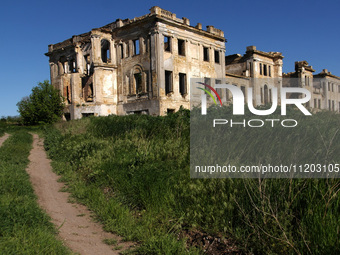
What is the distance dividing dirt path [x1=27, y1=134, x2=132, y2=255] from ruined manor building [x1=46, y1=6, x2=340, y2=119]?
57.4ft

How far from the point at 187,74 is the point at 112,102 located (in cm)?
768

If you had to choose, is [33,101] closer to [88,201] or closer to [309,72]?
[88,201]

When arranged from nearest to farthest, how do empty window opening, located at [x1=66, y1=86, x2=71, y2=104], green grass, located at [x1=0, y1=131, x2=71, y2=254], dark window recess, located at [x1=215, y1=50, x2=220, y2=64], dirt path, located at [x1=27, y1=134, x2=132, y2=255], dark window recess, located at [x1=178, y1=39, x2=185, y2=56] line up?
green grass, located at [x1=0, y1=131, x2=71, y2=254]
dirt path, located at [x1=27, y1=134, x2=132, y2=255]
dark window recess, located at [x1=178, y1=39, x2=185, y2=56]
dark window recess, located at [x1=215, y1=50, x2=220, y2=64]
empty window opening, located at [x1=66, y1=86, x2=71, y2=104]

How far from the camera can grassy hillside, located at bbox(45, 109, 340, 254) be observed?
4.43 meters

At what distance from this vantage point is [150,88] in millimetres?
26812

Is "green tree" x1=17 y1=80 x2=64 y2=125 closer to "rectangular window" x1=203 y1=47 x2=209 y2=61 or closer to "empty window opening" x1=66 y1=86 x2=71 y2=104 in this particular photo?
"empty window opening" x1=66 y1=86 x2=71 y2=104

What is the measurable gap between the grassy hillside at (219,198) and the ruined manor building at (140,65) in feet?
55.9

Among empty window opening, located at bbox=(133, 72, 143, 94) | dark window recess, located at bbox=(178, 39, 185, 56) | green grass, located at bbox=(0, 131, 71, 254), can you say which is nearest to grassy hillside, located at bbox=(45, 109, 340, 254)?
green grass, located at bbox=(0, 131, 71, 254)

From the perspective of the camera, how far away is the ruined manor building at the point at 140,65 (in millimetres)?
26516

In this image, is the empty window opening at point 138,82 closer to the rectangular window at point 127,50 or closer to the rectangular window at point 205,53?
the rectangular window at point 127,50

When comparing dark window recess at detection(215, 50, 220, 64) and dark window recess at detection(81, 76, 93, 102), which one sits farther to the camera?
dark window recess at detection(215, 50, 220, 64)

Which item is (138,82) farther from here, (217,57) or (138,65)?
(217,57)

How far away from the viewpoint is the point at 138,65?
2795cm

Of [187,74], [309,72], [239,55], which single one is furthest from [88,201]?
[309,72]
